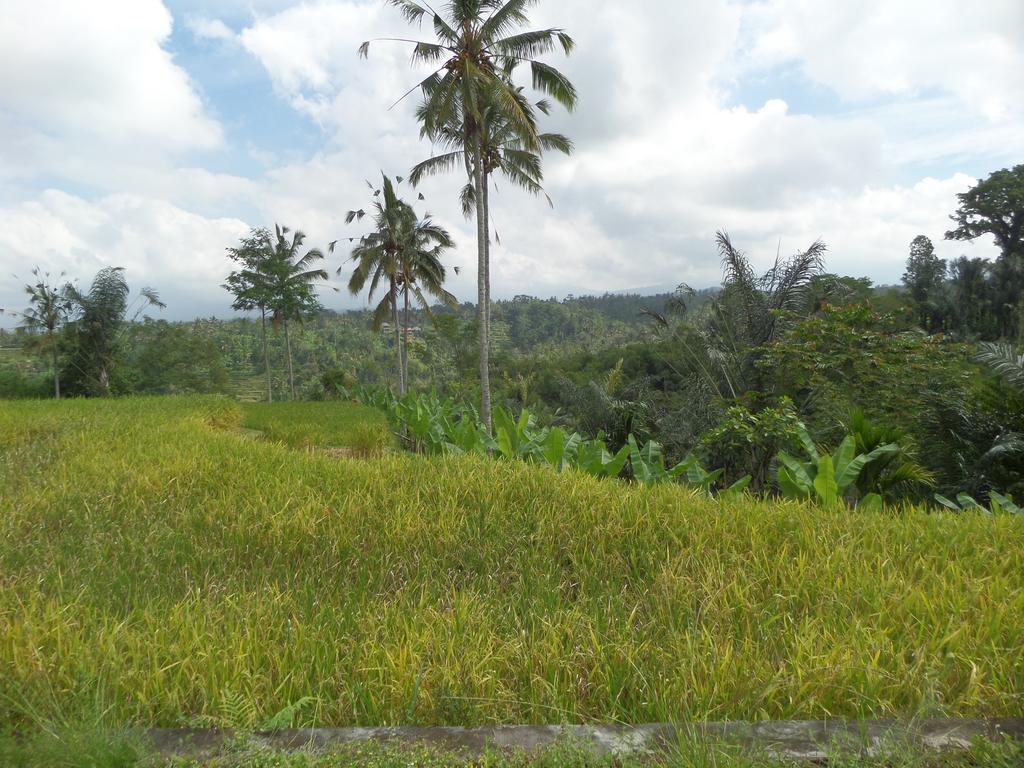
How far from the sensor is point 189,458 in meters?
5.96

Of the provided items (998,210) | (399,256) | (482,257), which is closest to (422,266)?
(399,256)

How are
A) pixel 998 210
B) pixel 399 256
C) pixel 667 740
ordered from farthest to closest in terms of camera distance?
pixel 998 210
pixel 399 256
pixel 667 740

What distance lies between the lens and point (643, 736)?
6.25 ft

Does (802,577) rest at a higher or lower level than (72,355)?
lower

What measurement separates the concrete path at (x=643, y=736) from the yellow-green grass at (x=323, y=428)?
7887mm

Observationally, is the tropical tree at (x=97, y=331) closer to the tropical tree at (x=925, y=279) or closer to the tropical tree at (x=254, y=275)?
the tropical tree at (x=254, y=275)

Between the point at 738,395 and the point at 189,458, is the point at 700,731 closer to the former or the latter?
the point at 189,458

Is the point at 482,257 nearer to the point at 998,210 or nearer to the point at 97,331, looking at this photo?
the point at 97,331

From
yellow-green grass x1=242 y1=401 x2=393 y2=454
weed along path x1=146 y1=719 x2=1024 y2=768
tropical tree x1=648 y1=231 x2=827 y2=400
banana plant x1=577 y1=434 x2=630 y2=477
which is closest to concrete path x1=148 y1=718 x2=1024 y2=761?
weed along path x1=146 y1=719 x2=1024 y2=768

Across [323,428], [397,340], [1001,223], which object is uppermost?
[1001,223]

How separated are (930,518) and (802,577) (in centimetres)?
181

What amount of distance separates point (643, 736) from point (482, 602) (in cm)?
136

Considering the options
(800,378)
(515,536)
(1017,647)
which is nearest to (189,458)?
(515,536)

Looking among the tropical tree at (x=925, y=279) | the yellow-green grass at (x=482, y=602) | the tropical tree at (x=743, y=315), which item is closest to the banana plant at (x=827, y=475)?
the yellow-green grass at (x=482, y=602)
